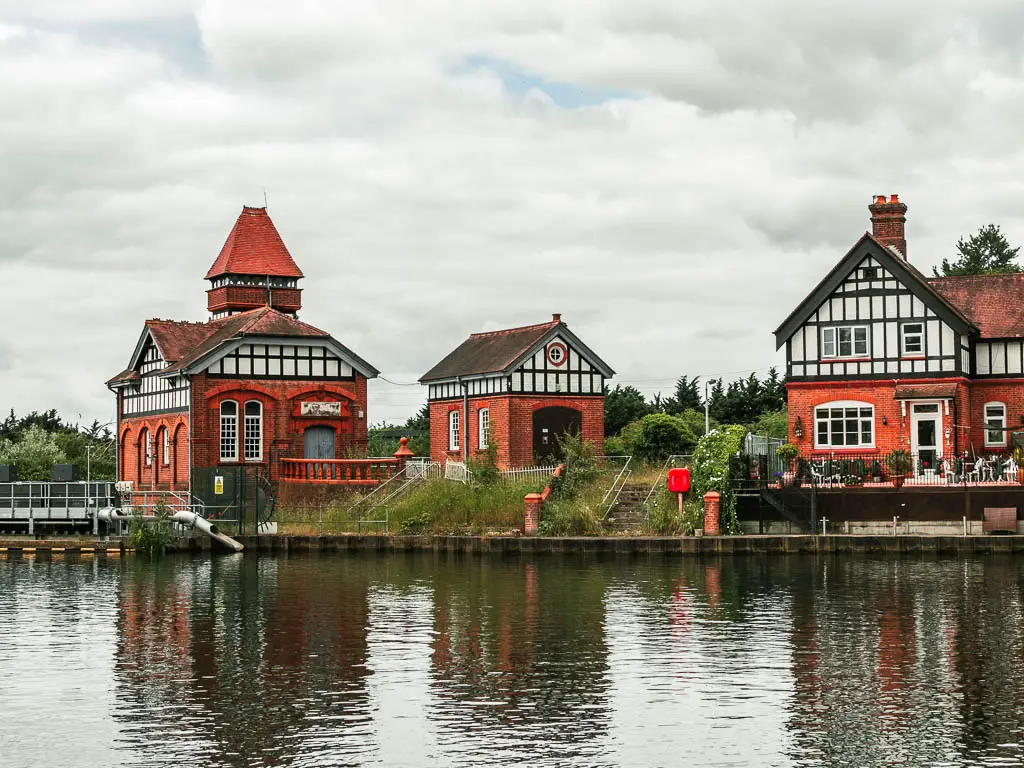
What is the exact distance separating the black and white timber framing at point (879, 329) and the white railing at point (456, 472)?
10878mm

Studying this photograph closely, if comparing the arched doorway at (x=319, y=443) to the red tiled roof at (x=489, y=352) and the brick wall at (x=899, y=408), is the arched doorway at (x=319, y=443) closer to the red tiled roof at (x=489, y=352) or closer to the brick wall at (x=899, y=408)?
the red tiled roof at (x=489, y=352)

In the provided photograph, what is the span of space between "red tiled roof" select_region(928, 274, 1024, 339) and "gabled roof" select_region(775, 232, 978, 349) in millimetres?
1085

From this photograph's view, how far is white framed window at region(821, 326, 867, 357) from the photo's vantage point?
46.4 m

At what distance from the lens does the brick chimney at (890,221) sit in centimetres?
4856

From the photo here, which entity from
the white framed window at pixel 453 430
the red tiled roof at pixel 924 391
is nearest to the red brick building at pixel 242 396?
the white framed window at pixel 453 430

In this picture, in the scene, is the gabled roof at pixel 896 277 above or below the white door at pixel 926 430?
above

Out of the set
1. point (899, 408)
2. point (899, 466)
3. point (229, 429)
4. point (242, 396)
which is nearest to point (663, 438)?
point (899, 408)

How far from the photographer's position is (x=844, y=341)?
46562 mm

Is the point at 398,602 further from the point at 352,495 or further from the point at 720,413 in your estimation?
the point at 720,413

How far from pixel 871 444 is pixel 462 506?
1313 centimetres

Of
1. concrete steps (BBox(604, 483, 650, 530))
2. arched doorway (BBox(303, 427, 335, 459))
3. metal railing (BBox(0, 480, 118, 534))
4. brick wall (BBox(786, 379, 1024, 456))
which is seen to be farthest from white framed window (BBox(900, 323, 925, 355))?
metal railing (BBox(0, 480, 118, 534))

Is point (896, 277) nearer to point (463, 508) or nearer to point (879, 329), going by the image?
point (879, 329)

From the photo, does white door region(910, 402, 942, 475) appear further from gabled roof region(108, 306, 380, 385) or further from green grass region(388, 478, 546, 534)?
gabled roof region(108, 306, 380, 385)

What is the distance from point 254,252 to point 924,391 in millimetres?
30066
